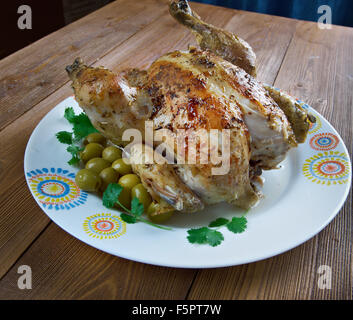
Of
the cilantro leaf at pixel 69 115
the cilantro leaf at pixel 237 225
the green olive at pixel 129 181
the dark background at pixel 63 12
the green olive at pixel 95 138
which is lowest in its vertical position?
the dark background at pixel 63 12

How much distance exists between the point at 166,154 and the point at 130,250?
0.32 m

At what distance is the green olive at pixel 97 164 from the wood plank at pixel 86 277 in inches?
11.7

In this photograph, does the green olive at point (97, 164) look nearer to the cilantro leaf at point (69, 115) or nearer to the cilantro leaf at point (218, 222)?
the cilantro leaf at point (69, 115)

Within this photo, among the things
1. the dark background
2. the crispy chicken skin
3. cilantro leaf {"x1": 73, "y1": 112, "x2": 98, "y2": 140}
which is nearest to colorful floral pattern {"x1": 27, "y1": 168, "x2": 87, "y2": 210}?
cilantro leaf {"x1": 73, "y1": 112, "x2": 98, "y2": 140}

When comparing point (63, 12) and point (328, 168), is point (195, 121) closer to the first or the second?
point (328, 168)

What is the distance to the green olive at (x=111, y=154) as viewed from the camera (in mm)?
1402

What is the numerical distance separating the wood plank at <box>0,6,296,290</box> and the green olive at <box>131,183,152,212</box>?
304 mm

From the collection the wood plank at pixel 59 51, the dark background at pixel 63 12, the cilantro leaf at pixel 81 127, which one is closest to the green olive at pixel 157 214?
the cilantro leaf at pixel 81 127

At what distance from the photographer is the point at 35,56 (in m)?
2.08

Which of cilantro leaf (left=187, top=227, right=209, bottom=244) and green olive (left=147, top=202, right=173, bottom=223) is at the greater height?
cilantro leaf (left=187, top=227, right=209, bottom=244)

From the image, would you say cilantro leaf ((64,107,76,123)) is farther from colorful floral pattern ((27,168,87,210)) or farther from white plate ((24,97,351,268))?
colorful floral pattern ((27,168,87,210))

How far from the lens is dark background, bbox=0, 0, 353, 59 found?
3.18m
